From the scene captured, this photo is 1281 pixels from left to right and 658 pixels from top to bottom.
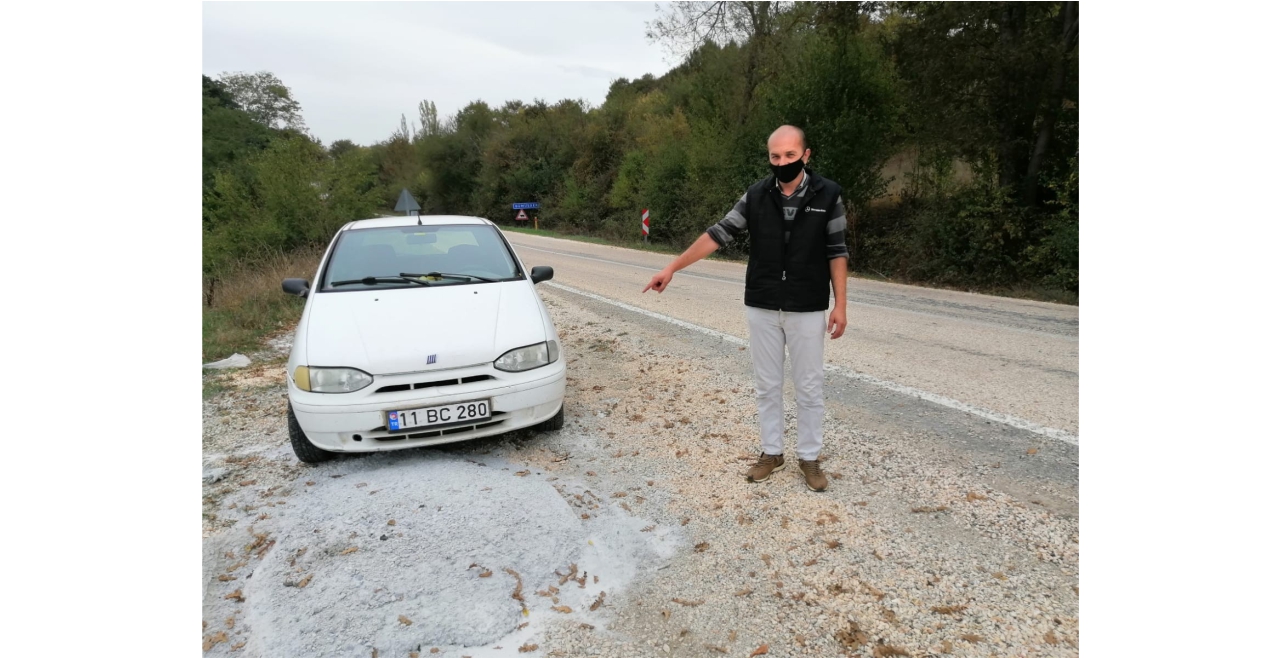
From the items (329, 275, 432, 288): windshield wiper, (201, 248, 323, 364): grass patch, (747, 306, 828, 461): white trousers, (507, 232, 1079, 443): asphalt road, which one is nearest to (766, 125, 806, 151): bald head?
(747, 306, 828, 461): white trousers

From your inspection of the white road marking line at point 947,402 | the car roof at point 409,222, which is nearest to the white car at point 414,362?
the car roof at point 409,222

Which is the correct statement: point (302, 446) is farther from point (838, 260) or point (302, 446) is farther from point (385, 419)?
point (838, 260)

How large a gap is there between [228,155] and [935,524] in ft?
123

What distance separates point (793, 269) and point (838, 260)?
246 millimetres

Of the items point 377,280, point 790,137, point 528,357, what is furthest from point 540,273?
point 790,137

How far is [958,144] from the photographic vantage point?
544 inches

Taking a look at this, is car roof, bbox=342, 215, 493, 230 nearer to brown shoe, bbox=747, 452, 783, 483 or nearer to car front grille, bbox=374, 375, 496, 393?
car front grille, bbox=374, 375, 496, 393

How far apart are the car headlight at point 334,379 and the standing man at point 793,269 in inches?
73.2

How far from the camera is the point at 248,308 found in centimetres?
1089

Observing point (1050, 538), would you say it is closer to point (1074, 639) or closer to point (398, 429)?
point (1074, 639)

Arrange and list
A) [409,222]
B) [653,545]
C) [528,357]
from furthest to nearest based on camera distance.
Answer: [409,222] → [528,357] → [653,545]

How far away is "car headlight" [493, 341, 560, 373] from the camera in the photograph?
4.26 m

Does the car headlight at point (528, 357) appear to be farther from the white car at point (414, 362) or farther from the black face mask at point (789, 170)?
the black face mask at point (789, 170)

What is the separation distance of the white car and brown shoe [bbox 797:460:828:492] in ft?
5.51
